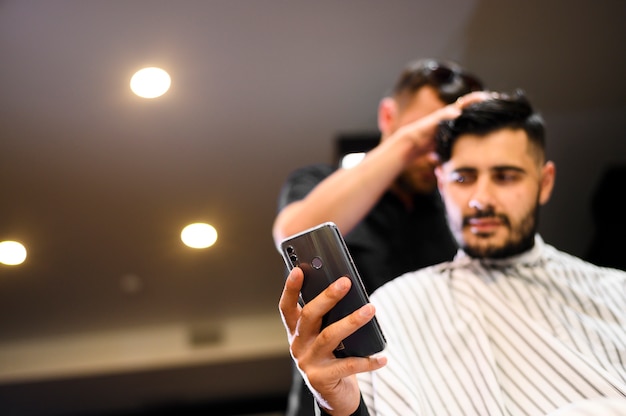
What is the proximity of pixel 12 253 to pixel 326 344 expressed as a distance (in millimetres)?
927

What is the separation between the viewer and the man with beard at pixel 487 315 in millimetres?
924

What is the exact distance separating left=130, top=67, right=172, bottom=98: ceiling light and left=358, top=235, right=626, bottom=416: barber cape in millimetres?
788

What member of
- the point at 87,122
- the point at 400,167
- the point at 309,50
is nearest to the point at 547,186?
the point at 400,167

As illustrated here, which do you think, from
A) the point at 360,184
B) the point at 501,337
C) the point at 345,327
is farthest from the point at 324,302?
the point at 360,184

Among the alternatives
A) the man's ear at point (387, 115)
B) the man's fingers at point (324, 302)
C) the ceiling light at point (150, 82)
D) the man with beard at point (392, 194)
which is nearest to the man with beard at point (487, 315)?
the man's fingers at point (324, 302)

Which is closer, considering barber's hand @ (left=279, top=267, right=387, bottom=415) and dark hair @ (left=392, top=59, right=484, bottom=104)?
barber's hand @ (left=279, top=267, right=387, bottom=415)

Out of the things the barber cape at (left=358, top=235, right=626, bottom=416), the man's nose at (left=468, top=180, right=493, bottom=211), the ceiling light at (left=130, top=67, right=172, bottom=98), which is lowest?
the barber cape at (left=358, top=235, right=626, bottom=416)

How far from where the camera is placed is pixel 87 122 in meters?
1.48

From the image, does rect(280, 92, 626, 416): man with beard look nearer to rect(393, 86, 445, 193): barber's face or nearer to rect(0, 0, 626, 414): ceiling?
rect(393, 86, 445, 193): barber's face

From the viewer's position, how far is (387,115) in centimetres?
168

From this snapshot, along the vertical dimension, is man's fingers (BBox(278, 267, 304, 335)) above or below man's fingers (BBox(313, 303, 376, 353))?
above

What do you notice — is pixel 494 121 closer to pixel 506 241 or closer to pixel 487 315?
pixel 506 241

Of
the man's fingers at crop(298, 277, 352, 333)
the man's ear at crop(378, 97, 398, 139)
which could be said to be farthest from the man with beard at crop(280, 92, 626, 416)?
the man's ear at crop(378, 97, 398, 139)

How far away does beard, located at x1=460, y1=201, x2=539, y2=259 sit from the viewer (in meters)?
1.29
